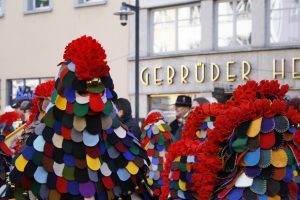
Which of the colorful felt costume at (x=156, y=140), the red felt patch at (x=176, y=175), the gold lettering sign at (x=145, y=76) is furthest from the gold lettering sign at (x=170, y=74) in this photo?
the red felt patch at (x=176, y=175)

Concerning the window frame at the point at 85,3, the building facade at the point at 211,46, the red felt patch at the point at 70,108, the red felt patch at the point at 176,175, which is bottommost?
the red felt patch at the point at 176,175

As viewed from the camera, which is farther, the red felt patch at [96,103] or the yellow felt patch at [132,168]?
the yellow felt patch at [132,168]

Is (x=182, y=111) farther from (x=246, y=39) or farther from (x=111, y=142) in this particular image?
(x=246, y=39)

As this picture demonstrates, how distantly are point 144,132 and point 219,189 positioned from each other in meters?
3.96

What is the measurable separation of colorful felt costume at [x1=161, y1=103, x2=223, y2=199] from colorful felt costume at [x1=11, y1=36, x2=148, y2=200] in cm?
74

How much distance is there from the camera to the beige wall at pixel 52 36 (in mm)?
20391

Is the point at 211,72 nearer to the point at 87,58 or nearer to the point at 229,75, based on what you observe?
the point at 229,75

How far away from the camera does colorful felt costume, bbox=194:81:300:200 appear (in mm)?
4070

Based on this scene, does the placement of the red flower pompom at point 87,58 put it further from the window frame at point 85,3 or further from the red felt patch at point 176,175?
the window frame at point 85,3

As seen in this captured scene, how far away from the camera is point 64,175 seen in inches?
162

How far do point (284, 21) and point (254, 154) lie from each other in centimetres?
1397

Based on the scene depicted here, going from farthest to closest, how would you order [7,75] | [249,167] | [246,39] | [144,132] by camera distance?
[7,75] → [246,39] → [144,132] → [249,167]

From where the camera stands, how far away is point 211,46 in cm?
1861

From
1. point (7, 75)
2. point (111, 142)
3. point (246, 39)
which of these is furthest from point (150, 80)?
point (111, 142)
